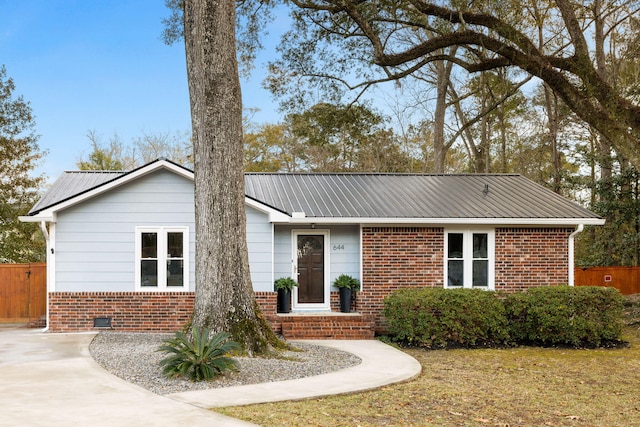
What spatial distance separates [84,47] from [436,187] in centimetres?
1497

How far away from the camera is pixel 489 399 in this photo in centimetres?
789

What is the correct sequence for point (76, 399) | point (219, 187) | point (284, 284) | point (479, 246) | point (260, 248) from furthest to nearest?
1. point (479, 246)
2. point (284, 284)
3. point (260, 248)
4. point (219, 187)
5. point (76, 399)

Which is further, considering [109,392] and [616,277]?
[616,277]

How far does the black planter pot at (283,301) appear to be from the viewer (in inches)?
563

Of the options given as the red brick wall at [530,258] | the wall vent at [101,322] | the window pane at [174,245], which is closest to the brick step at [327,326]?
the window pane at [174,245]

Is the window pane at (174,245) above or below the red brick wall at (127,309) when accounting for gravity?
above

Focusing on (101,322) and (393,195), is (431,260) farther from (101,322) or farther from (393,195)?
(101,322)

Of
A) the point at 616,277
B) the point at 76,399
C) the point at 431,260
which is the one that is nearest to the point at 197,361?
the point at 76,399

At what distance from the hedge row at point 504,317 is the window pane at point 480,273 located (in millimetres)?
1342

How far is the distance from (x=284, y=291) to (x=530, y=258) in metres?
5.85

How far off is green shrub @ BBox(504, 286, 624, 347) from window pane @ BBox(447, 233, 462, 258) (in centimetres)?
190

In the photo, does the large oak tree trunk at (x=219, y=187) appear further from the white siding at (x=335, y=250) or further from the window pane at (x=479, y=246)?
the window pane at (x=479, y=246)

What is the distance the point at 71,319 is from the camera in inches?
532

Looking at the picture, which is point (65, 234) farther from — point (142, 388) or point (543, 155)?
point (543, 155)
